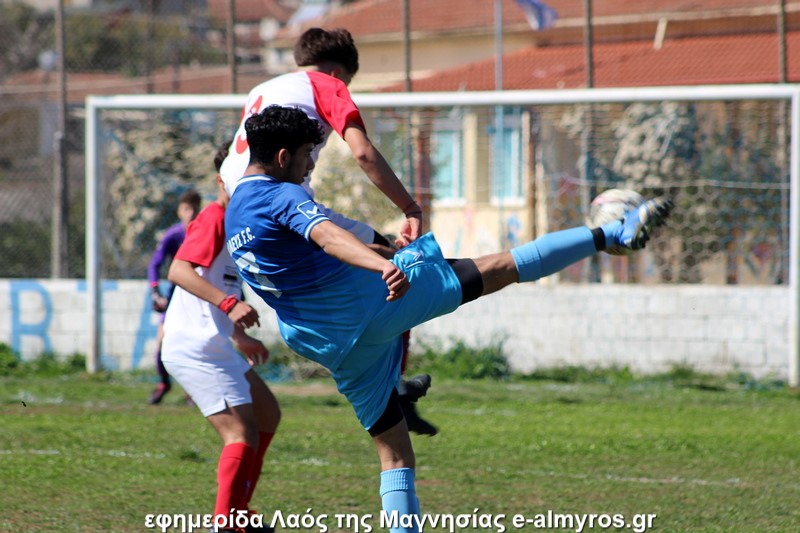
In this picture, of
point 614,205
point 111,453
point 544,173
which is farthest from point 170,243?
point 614,205

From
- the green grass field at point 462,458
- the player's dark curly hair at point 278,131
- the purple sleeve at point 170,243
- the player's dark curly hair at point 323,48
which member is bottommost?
the green grass field at point 462,458

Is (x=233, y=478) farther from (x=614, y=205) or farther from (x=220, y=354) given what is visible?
(x=614, y=205)

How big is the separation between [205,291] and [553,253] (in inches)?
71.5

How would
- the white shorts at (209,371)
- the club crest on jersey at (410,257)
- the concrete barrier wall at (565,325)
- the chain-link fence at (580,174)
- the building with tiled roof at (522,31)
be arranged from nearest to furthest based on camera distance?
the club crest on jersey at (410,257), the white shorts at (209,371), the concrete barrier wall at (565,325), the chain-link fence at (580,174), the building with tiled roof at (522,31)

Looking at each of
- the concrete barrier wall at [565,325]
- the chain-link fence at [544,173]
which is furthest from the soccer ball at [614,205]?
the chain-link fence at [544,173]

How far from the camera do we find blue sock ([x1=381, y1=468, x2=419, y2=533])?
5270mm

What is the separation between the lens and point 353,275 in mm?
5211

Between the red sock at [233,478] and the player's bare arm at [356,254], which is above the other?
the player's bare arm at [356,254]

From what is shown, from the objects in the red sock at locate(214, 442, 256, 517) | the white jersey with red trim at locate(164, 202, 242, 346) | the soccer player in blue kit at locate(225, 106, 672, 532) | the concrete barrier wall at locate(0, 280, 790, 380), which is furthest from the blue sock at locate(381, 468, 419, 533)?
the concrete barrier wall at locate(0, 280, 790, 380)

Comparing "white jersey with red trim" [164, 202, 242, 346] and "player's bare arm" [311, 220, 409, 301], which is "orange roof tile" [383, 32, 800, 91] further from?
"player's bare arm" [311, 220, 409, 301]

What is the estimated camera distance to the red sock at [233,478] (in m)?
5.85

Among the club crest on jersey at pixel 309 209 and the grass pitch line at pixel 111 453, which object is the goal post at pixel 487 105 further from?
the club crest on jersey at pixel 309 209

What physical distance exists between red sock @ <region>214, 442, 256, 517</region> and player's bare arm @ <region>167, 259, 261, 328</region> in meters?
0.65

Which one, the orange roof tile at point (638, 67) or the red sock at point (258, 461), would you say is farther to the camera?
the orange roof tile at point (638, 67)
